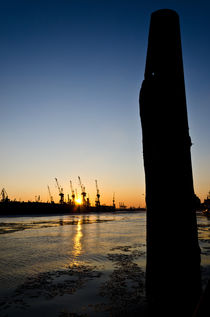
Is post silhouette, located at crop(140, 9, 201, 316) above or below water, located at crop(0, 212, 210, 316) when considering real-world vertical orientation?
above

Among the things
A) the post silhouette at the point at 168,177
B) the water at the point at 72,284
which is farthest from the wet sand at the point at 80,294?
the post silhouette at the point at 168,177

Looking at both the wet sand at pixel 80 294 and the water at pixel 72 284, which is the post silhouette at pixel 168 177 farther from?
the water at pixel 72 284

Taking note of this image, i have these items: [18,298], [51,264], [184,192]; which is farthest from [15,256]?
[184,192]

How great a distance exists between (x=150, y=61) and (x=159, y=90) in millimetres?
512

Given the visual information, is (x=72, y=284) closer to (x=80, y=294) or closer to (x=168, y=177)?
(x=80, y=294)

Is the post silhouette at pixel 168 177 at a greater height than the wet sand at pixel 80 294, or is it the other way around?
the post silhouette at pixel 168 177

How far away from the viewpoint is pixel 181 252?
2.51m

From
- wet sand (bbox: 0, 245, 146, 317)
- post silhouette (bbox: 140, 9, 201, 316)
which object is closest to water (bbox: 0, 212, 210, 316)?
wet sand (bbox: 0, 245, 146, 317)

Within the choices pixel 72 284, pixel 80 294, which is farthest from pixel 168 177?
pixel 72 284

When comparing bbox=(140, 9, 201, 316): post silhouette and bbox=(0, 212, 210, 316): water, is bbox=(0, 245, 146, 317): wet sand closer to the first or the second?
bbox=(0, 212, 210, 316): water

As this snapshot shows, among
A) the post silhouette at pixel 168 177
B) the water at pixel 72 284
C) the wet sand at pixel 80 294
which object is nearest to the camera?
the post silhouette at pixel 168 177

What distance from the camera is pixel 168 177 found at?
104 inches

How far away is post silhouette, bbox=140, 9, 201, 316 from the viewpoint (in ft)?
8.27

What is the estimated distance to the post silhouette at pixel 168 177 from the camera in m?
2.52
